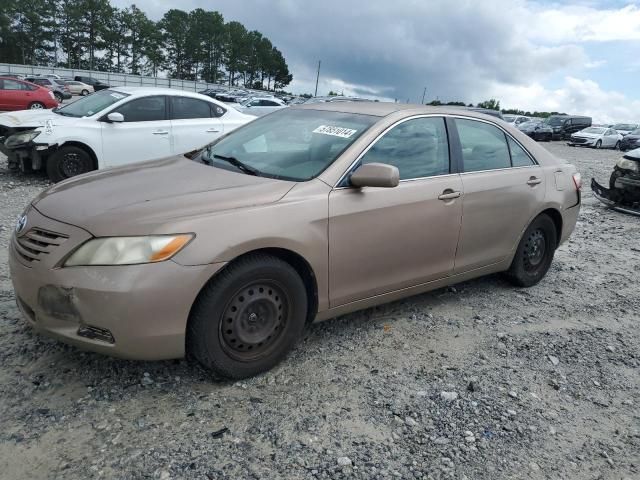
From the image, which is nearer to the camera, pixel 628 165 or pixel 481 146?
pixel 481 146

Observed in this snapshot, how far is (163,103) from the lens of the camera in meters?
8.43

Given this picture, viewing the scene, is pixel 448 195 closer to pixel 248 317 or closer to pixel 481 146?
pixel 481 146

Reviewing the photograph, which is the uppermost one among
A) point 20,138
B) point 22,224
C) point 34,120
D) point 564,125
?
point 34,120

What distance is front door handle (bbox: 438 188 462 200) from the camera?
3.74 meters

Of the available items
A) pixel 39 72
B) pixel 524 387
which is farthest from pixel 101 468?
pixel 39 72

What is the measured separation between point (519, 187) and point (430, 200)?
1128mm

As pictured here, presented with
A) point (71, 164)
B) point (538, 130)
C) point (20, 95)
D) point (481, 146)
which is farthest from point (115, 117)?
point (538, 130)

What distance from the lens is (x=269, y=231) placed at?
2861 mm

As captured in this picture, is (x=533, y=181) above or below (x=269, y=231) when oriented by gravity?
above

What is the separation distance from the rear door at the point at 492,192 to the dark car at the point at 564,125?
35.3 metres

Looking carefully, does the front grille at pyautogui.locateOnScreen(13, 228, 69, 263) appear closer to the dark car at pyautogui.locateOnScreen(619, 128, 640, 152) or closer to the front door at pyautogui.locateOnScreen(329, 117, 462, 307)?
the front door at pyautogui.locateOnScreen(329, 117, 462, 307)

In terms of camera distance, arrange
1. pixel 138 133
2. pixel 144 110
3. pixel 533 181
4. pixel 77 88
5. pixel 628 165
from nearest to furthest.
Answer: pixel 533 181
pixel 138 133
pixel 144 110
pixel 628 165
pixel 77 88

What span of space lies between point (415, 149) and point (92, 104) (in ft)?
21.1

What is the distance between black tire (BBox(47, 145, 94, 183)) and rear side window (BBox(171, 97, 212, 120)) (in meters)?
1.49
